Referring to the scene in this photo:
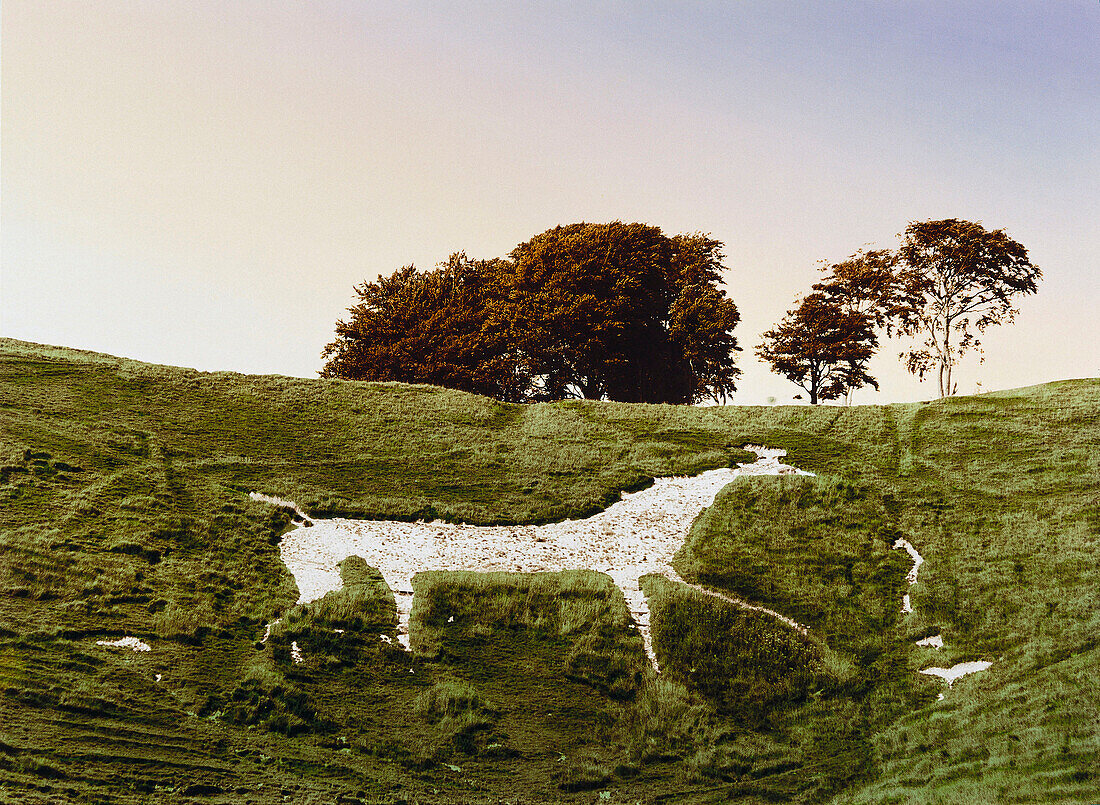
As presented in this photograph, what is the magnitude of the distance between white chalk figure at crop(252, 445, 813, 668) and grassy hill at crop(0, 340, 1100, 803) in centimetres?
54

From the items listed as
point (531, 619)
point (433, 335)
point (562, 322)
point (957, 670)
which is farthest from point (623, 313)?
point (957, 670)

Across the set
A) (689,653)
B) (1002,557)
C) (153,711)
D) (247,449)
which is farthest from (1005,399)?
(153,711)

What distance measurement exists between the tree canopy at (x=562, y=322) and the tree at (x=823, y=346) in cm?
323

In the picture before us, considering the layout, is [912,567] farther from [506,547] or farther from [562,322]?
[562,322]

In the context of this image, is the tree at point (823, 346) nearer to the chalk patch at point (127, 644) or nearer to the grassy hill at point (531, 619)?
the grassy hill at point (531, 619)

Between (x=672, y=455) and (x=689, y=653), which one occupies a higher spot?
(x=672, y=455)

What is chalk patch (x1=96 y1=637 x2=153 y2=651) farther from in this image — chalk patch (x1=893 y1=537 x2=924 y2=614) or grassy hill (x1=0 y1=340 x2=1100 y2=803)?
chalk patch (x1=893 y1=537 x2=924 y2=614)

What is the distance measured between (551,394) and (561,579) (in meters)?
28.1

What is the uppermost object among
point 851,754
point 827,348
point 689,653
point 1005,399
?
point 827,348

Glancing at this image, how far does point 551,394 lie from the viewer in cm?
5441

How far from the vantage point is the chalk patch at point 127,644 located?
71.8ft

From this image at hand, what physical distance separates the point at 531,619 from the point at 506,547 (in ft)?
12.5

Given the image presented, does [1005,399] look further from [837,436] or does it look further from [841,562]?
[841,562]

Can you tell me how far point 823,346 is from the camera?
2101 inches
